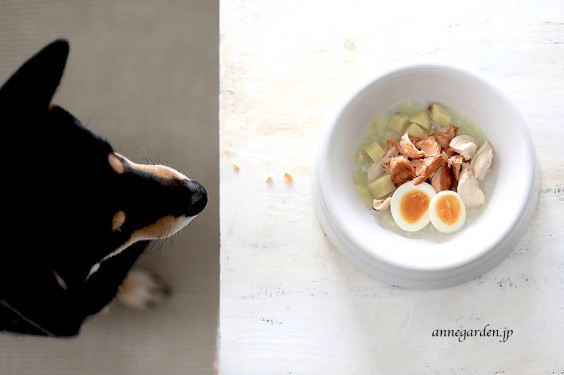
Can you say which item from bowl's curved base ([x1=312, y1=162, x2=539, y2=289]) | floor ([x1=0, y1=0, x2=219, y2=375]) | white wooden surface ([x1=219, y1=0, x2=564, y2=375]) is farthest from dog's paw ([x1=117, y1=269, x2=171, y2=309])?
bowl's curved base ([x1=312, y1=162, x2=539, y2=289])

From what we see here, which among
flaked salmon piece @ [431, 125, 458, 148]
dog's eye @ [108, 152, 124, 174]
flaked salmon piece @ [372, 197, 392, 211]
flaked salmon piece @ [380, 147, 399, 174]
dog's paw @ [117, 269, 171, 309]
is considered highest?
dog's eye @ [108, 152, 124, 174]

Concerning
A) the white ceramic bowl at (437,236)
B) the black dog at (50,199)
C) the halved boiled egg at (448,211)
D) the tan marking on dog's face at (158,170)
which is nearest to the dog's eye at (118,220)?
the black dog at (50,199)

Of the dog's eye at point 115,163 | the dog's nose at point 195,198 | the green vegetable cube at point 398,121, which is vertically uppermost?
the dog's eye at point 115,163

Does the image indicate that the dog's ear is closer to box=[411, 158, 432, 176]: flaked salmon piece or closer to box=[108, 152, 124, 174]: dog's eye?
box=[108, 152, 124, 174]: dog's eye

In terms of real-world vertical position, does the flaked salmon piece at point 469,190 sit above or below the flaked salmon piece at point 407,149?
below

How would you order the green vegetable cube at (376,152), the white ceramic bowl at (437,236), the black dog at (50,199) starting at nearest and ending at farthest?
the black dog at (50,199), the white ceramic bowl at (437,236), the green vegetable cube at (376,152)

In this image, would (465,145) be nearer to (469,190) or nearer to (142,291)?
(469,190)

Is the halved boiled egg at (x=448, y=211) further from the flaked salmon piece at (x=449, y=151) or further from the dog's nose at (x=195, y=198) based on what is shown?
the dog's nose at (x=195, y=198)
